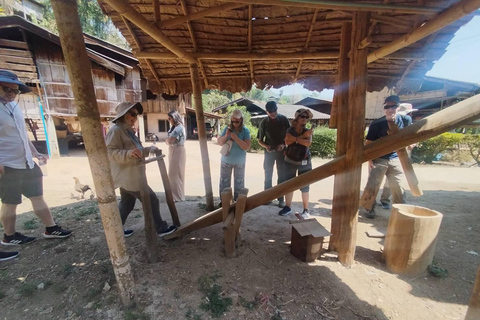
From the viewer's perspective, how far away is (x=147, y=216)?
98.2 inches

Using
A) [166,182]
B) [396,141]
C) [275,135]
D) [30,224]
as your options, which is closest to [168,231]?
[166,182]

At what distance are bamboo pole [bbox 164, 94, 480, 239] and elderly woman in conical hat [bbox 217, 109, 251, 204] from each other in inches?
50.9

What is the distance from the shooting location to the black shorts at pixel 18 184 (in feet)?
8.79

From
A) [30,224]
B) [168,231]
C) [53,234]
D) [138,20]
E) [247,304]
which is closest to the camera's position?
[247,304]

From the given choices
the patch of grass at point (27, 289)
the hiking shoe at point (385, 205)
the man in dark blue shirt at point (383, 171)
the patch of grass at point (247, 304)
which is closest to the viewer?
the patch of grass at point (247, 304)

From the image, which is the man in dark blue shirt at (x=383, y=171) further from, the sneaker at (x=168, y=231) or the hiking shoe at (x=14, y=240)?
the hiking shoe at (x=14, y=240)

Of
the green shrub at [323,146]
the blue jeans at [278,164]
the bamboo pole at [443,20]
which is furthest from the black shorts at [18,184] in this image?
the green shrub at [323,146]

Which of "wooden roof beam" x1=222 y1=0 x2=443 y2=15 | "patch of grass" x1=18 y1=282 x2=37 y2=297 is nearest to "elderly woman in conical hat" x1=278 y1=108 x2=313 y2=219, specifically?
"wooden roof beam" x1=222 y1=0 x2=443 y2=15

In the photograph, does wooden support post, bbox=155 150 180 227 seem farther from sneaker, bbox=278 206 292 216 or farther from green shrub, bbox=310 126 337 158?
green shrub, bbox=310 126 337 158

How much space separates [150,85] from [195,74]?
1292mm

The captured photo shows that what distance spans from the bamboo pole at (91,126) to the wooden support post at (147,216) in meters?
0.54

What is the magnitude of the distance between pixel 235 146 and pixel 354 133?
2152mm

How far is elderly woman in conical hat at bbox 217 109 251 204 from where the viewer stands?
388 centimetres

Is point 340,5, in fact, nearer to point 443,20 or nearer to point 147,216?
point 443,20
